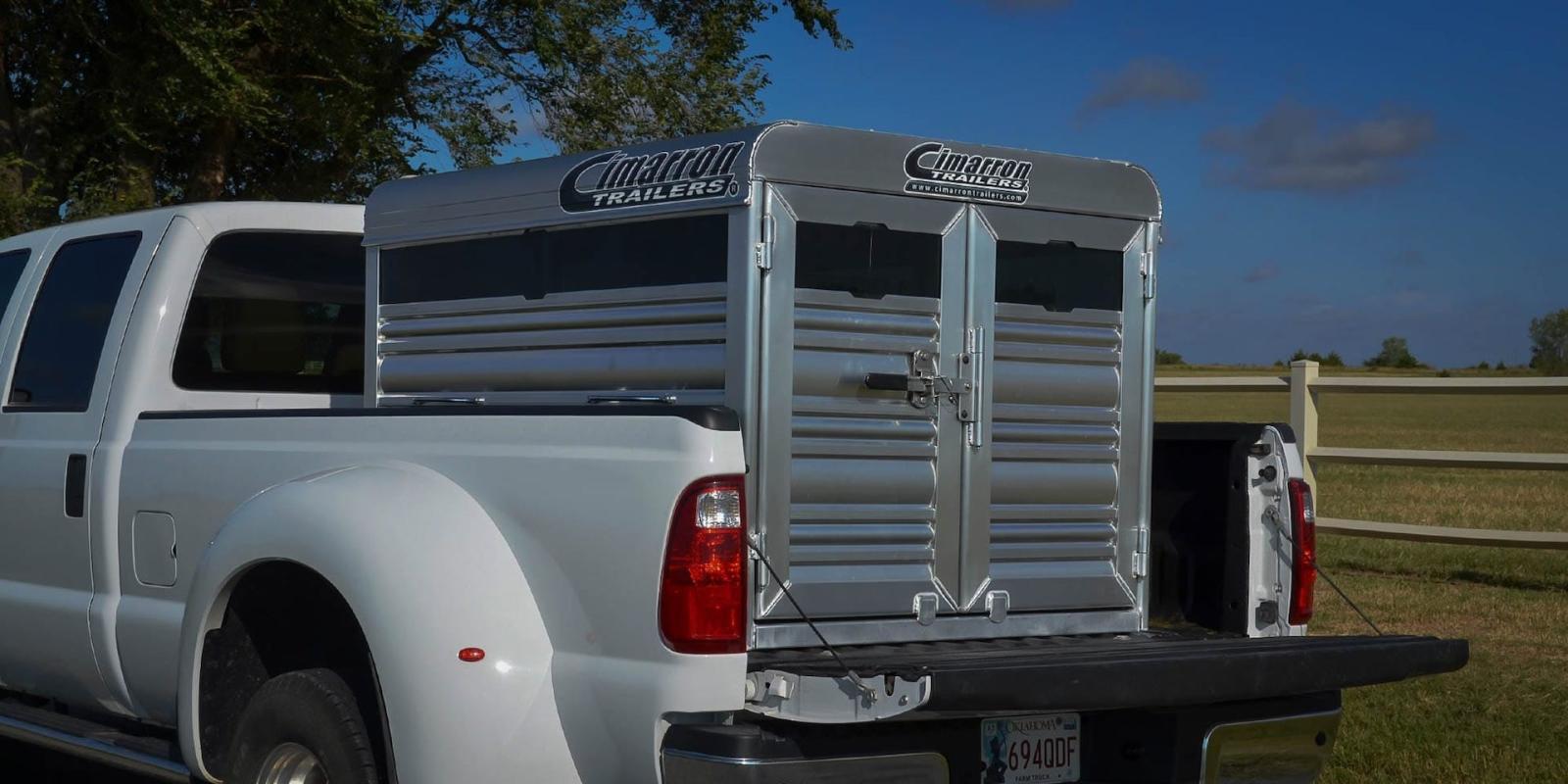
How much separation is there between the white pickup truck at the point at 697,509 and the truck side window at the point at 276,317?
0.03 metres

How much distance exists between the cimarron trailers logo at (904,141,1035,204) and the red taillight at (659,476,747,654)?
1.12m

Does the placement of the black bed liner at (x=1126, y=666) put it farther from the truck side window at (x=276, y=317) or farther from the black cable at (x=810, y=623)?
the truck side window at (x=276, y=317)

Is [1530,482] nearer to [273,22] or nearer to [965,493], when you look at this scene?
[273,22]

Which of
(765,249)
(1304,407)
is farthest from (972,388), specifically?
(1304,407)

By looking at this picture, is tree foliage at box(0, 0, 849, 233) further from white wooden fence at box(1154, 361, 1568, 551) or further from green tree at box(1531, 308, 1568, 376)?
green tree at box(1531, 308, 1568, 376)

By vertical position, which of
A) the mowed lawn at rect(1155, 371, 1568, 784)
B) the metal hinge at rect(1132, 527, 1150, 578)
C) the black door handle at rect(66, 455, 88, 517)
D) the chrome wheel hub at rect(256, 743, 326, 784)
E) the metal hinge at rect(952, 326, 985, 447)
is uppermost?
the metal hinge at rect(952, 326, 985, 447)

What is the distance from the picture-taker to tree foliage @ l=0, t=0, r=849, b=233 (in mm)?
15523

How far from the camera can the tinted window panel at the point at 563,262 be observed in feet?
14.7

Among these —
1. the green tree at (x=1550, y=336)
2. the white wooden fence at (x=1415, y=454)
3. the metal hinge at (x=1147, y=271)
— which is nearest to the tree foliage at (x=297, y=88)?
the white wooden fence at (x=1415, y=454)

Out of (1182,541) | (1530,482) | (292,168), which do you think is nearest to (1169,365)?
(1530,482)

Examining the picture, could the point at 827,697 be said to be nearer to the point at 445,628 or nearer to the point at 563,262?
the point at 445,628

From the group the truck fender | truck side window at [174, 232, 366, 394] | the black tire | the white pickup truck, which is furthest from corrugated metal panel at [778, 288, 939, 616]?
truck side window at [174, 232, 366, 394]

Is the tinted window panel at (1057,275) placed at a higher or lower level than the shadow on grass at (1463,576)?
higher

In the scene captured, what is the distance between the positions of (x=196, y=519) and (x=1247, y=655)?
2.88 metres
